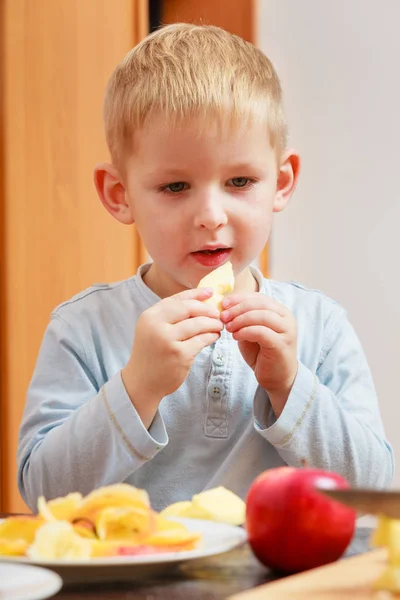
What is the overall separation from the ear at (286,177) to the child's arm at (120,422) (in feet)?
1.04

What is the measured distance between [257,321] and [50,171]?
3.82ft

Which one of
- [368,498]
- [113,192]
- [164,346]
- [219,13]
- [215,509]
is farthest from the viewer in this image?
[219,13]

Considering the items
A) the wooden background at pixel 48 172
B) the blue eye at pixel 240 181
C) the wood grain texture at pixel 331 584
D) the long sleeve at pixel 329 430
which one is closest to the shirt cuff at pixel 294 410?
the long sleeve at pixel 329 430

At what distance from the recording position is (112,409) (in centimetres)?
103

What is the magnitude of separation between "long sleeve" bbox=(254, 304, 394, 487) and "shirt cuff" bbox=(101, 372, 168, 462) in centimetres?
13

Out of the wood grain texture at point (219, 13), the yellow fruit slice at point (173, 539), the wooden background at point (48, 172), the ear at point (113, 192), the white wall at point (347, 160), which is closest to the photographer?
the yellow fruit slice at point (173, 539)

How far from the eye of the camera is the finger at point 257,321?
104 cm

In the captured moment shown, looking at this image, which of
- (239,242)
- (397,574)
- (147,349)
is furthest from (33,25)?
(397,574)

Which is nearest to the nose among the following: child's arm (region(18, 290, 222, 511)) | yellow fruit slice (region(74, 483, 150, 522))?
child's arm (region(18, 290, 222, 511))

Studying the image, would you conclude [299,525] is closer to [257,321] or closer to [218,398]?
[257,321]

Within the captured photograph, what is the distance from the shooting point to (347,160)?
2.98 meters

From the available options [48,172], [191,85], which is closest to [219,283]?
[191,85]

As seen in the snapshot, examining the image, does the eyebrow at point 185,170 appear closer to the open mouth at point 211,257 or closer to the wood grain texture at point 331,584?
the open mouth at point 211,257

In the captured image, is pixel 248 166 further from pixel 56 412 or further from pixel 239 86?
pixel 56 412
